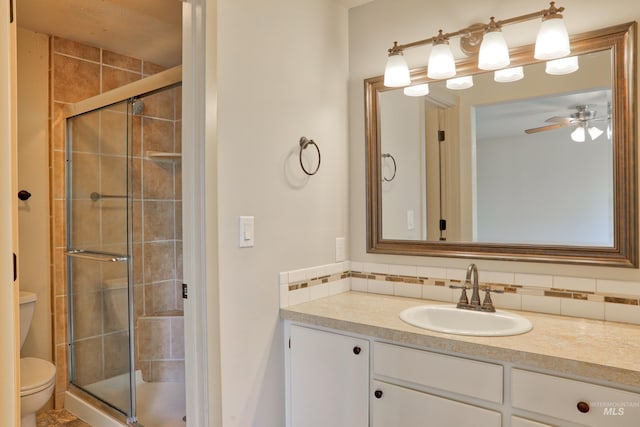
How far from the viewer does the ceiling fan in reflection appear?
166 cm

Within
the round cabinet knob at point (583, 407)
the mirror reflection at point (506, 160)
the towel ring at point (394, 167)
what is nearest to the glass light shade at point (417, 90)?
the mirror reflection at point (506, 160)

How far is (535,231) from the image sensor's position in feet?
5.87

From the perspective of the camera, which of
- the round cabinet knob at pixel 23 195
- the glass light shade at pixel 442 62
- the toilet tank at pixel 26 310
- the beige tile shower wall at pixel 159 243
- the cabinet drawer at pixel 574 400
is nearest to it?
the cabinet drawer at pixel 574 400

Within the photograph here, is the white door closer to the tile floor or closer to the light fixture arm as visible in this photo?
the light fixture arm

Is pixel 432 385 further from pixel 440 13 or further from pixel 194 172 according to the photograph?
pixel 440 13

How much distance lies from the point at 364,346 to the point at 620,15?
1.58 meters

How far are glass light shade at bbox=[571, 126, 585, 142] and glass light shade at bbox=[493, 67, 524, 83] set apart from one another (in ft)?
1.04

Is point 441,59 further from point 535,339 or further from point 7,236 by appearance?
point 7,236

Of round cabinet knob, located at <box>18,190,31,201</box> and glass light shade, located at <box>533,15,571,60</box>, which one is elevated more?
glass light shade, located at <box>533,15,571,60</box>

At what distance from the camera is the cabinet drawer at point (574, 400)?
1.17 metres

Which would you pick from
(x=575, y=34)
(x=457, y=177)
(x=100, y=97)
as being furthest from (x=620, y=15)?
(x=100, y=97)

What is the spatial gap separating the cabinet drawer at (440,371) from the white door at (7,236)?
1134mm

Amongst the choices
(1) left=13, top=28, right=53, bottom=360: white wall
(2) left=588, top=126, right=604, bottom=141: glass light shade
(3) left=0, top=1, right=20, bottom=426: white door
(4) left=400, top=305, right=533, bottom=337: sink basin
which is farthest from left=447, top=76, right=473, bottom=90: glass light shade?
(1) left=13, top=28, right=53, bottom=360: white wall

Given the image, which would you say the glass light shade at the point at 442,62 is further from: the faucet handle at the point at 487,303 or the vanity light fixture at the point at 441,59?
the faucet handle at the point at 487,303
